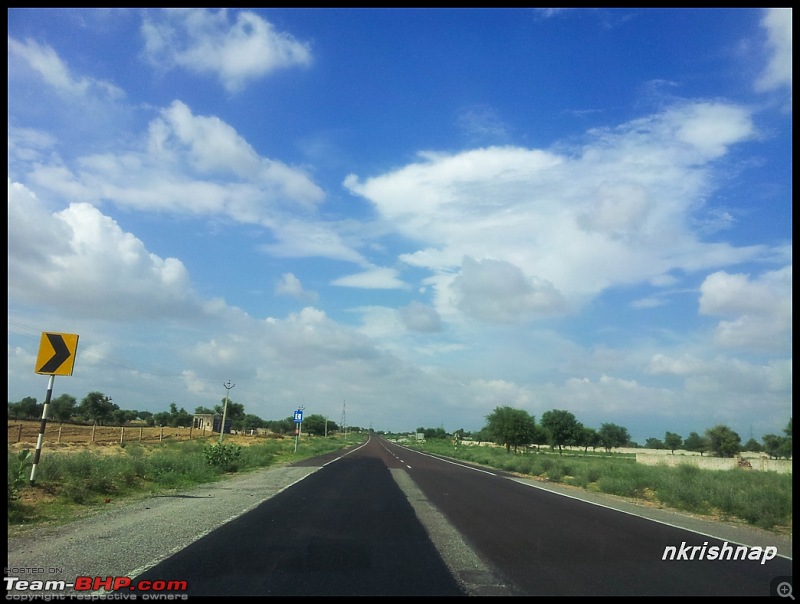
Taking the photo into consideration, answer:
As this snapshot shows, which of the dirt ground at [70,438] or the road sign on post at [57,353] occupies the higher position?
the road sign on post at [57,353]

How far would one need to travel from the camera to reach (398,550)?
9.23m

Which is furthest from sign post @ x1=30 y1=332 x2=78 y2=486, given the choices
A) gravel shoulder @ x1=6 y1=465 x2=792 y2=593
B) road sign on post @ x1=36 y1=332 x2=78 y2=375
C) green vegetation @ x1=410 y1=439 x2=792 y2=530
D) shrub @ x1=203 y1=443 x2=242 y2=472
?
green vegetation @ x1=410 y1=439 x2=792 y2=530

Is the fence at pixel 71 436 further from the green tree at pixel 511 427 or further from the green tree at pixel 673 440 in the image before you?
the green tree at pixel 673 440

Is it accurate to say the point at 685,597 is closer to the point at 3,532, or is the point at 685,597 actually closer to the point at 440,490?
the point at 3,532

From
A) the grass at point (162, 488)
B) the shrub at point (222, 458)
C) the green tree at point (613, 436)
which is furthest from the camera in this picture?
the green tree at point (613, 436)

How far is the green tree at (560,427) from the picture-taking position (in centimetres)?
9031

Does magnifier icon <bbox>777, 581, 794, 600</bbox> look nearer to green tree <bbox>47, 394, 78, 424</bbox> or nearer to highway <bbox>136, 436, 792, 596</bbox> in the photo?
highway <bbox>136, 436, 792, 596</bbox>

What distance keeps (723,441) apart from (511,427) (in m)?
45.0

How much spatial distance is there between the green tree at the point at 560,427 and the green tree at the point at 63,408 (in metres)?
76.1

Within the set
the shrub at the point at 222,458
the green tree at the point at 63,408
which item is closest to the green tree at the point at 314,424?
the green tree at the point at 63,408

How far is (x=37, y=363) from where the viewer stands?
619 inches

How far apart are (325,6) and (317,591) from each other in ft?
26.1

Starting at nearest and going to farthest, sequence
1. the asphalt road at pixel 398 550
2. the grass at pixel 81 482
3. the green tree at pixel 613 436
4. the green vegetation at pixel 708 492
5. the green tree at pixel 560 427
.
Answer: the asphalt road at pixel 398 550 → the grass at pixel 81 482 → the green vegetation at pixel 708 492 → the green tree at pixel 560 427 → the green tree at pixel 613 436

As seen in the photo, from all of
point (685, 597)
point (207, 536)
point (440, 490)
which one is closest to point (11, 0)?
point (207, 536)
